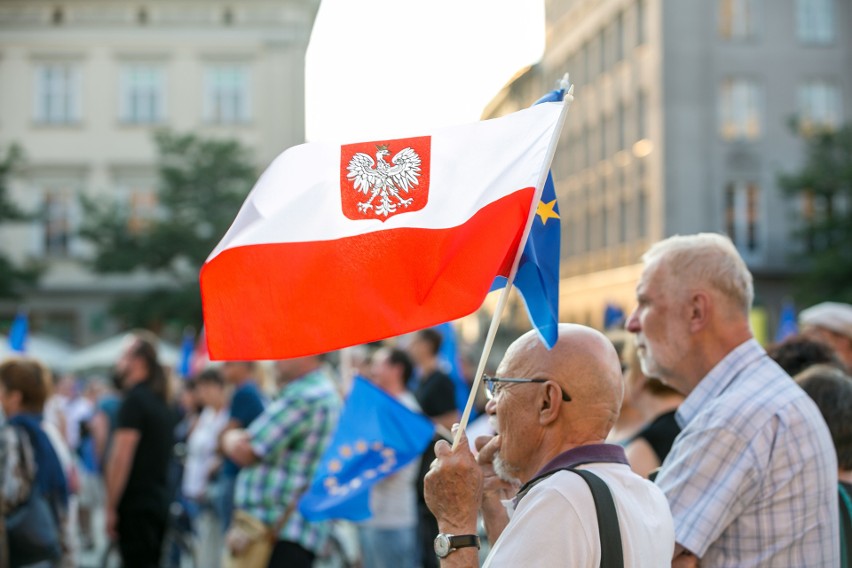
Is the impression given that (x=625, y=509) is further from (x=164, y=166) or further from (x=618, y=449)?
(x=164, y=166)

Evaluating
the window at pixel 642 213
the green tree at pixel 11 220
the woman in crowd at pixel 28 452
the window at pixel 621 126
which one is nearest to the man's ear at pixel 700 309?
the woman in crowd at pixel 28 452

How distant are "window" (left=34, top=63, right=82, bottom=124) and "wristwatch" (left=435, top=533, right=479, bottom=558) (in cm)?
4418

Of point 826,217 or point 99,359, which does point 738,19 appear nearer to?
point 826,217

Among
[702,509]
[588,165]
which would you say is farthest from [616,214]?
[702,509]

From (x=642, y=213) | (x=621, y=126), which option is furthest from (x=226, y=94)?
(x=642, y=213)

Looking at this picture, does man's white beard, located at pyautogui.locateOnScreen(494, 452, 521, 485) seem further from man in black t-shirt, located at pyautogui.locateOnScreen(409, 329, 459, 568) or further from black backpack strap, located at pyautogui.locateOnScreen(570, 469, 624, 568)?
man in black t-shirt, located at pyautogui.locateOnScreen(409, 329, 459, 568)

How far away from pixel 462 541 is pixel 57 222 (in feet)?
142

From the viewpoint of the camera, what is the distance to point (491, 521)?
9.88 ft

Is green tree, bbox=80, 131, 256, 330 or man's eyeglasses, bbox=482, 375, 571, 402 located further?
green tree, bbox=80, 131, 256, 330

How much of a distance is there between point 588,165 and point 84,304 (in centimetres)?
1938

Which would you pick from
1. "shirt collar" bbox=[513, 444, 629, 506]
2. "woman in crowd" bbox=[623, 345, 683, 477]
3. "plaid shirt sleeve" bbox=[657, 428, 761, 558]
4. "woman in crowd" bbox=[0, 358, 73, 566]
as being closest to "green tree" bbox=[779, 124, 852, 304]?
"woman in crowd" bbox=[0, 358, 73, 566]

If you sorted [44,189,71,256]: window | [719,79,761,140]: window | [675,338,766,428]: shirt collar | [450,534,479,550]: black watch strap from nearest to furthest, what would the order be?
[450,534,479,550]: black watch strap → [675,338,766,428]: shirt collar → [719,79,761,140]: window → [44,189,71,256]: window

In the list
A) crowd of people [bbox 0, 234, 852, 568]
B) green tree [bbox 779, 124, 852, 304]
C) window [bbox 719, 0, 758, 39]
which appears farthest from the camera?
window [bbox 719, 0, 758, 39]

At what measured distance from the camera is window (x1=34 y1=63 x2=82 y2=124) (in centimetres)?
4444
